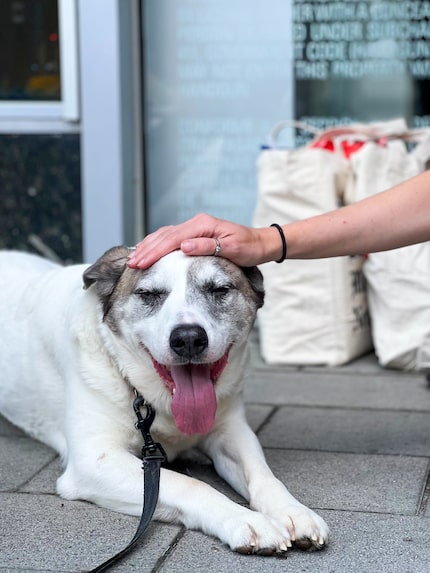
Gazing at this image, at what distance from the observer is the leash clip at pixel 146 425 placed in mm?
3205

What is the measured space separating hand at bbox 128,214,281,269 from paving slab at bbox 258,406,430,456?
3.35 feet

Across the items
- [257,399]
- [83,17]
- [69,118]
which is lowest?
[257,399]

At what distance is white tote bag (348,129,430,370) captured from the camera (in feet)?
16.7

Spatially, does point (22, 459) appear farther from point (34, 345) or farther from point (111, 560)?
point (111, 560)

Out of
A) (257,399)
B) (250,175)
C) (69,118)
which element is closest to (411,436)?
(257,399)

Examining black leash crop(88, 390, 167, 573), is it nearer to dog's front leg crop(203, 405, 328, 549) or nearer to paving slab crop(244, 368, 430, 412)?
dog's front leg crop(203, 405, 328, 549)

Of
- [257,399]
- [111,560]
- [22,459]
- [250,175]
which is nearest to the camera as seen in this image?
[111,560]

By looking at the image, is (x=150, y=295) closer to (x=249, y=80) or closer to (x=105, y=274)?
(x=105, y=274)

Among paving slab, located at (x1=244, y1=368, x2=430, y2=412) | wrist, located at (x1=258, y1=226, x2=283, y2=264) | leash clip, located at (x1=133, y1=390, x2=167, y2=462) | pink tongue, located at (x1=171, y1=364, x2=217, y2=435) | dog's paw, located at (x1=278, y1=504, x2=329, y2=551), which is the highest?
wrist, located at (x1=258, y1=226, x2=283, y2=264)

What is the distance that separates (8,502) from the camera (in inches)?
130

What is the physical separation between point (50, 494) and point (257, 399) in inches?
60.4

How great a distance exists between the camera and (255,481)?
123 inches

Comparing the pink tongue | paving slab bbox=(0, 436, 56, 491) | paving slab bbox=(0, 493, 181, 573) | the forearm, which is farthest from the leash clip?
the forearm

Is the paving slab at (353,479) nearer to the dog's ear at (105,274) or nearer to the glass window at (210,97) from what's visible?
the dog's ear at (105,274)
